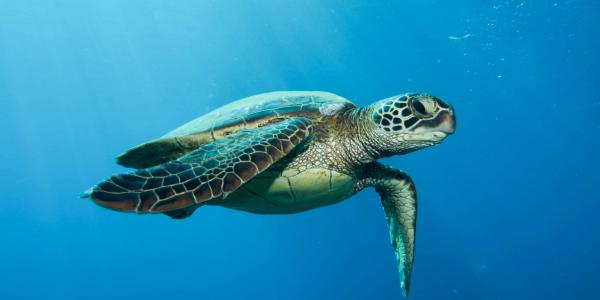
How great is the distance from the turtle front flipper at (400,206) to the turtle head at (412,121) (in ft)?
2.30

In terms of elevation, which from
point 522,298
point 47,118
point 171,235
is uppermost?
point 47,118

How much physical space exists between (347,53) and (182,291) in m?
38.6

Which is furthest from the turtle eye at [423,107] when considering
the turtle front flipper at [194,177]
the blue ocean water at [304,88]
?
the blue ocean water at [304,88]

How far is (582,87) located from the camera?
43156 millimetres

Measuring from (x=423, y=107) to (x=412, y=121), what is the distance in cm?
14

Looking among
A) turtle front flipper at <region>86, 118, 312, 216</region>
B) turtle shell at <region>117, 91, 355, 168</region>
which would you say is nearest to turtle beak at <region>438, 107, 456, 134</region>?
turtle shell at <region>117, 91, 355, 168</region>

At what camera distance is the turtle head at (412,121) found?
2.91 meters

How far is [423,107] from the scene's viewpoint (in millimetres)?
2932

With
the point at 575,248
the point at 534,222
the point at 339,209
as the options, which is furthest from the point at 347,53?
the point at 575,248

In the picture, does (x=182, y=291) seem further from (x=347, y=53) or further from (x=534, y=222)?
(x=534, y=222)

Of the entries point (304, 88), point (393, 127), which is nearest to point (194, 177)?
point (393, 127)

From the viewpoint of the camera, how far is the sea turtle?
222 centimetres

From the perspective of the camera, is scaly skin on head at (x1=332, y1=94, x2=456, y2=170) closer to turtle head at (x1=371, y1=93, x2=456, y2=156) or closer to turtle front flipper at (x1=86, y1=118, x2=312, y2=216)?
turtle head at (x1=371, y1=93, x2=456, y2=156)

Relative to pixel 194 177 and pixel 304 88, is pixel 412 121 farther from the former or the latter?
pixel 304 88
